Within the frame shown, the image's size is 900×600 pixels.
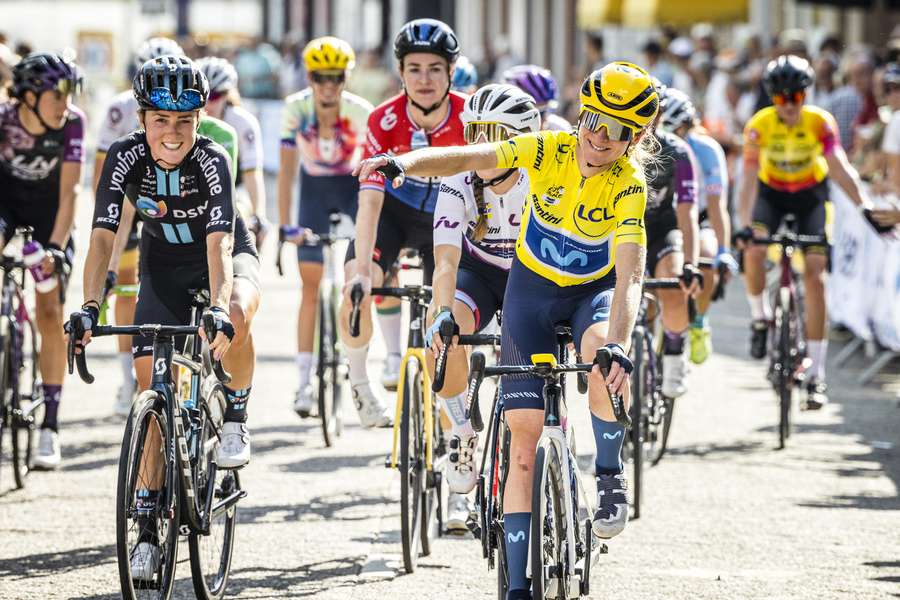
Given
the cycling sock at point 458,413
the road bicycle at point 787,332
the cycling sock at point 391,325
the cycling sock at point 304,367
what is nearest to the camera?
the cycling sock at point 458,413

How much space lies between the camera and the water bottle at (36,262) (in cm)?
863

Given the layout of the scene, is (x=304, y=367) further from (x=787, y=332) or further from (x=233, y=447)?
(x=233, y=447)

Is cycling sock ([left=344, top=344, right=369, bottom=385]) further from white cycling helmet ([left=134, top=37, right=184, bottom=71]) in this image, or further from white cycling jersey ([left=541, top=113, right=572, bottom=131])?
white cycling helmet ([left=134, top=37, right=184, bottom=71])

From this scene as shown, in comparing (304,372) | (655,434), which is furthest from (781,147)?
(304,372)

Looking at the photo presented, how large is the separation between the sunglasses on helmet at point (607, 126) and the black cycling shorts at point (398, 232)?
284 cm

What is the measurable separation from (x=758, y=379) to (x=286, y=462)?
16.0 ft

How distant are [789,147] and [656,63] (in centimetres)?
982

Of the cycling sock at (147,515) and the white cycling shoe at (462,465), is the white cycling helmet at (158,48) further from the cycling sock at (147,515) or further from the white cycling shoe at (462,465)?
the cycling sock at (147,515)

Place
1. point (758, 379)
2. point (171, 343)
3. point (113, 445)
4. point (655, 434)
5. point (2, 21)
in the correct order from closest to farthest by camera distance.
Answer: point (171, 343)
point (655, 434)
point (113, 445)
point (758, 379)
point (2, 21)

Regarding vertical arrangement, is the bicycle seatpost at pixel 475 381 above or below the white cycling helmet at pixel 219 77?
below

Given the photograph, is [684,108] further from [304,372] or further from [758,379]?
[758,379]

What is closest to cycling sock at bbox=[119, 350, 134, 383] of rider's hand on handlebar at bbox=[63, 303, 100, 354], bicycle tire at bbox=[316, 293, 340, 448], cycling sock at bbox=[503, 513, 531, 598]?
bicycle tire at bbox=[316, 293, 340, 448]

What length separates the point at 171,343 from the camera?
6211 mm

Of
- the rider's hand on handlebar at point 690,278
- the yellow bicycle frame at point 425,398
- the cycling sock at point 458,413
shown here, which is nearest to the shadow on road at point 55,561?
the yellow bicycle frame at point 425,398
